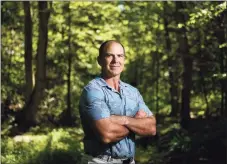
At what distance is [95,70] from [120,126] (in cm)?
1890

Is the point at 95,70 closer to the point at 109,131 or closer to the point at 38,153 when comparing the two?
the point at 38,153

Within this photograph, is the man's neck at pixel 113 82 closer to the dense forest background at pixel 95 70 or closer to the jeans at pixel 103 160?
the jeans at pixel 103 160

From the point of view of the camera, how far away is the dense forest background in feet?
40.7

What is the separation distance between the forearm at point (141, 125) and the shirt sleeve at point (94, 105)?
0.73ft

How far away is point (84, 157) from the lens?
3.51 metres

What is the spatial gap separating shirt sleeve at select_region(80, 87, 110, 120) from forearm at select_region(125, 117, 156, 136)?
0.73 ft

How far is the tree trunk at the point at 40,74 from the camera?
1856 cm

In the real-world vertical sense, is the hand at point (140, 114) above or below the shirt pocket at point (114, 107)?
below

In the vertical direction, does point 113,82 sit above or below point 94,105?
above

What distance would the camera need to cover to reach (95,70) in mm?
22250

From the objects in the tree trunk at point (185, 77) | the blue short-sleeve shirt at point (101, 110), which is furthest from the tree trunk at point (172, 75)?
the blue short-sleeve shirt at point (101, 110)

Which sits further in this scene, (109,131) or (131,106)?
(131,106)

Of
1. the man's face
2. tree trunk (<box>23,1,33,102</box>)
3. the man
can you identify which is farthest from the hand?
tree trunk (<box>23,1,33,102</box>)

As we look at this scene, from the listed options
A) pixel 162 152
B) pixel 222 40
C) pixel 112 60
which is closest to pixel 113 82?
pixel 112 60
